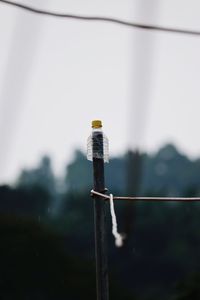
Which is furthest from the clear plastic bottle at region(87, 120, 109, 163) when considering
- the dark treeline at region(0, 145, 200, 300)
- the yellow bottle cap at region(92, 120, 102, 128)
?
the dark treeline at region(0, 145, 200, 300)

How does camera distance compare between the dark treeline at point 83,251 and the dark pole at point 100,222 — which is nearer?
the dark pole at point 100,222

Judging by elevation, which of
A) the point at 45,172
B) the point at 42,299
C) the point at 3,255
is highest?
the point at 45,172

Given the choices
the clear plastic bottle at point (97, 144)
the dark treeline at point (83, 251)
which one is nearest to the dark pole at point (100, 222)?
the clear plastic bottle at point (97, 144)

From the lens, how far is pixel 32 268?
24516 mm

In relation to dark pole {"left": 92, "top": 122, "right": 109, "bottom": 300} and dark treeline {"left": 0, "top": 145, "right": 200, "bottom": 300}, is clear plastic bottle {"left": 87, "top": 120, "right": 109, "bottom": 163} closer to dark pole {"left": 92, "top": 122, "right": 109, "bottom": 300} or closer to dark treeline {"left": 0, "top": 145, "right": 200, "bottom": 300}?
dark pole {"left": 92, "top": 122, "right": 109, "bottom": 300}

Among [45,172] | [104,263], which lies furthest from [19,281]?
[45,172]

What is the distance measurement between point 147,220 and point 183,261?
2816 millimetres

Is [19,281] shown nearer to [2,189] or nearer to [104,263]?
[2,189]

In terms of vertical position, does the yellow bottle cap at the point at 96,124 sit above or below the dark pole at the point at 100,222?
above

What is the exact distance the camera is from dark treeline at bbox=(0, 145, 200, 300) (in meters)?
23.8

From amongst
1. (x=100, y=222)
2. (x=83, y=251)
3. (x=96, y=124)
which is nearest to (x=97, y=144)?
(x=96, y=124)

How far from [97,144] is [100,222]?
0.33m

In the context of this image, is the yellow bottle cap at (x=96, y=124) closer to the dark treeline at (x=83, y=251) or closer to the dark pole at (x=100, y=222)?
the dark pole at (x=100, y=222)

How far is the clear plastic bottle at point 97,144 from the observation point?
9.73 ft
